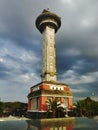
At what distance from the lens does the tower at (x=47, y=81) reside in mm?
52669

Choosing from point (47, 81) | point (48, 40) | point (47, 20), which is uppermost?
point (47, 20)

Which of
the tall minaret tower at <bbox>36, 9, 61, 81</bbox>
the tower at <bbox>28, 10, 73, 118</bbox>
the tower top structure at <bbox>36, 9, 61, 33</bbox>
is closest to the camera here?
the tower at <bbox>28, 10, 73, 118</bbox>

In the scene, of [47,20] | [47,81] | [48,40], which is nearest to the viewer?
[47,81]

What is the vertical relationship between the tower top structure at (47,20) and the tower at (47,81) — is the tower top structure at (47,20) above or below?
above

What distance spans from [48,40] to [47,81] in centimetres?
1838

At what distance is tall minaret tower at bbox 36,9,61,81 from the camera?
62844 millimetres

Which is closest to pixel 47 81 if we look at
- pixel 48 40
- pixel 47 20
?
pixel 48 40

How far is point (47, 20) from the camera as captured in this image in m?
69.7

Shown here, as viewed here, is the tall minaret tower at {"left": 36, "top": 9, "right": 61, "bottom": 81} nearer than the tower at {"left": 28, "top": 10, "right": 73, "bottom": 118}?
No

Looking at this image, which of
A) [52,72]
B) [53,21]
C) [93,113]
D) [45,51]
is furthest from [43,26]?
[93,113]

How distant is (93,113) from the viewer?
61.8 metres

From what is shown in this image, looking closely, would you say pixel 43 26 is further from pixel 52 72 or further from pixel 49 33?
pixel 52 72

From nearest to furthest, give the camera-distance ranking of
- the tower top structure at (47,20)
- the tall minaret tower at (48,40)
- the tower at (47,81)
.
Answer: the tower at (47,81), the tall minaret tower at (48,40), the tower top structure at (47,20)

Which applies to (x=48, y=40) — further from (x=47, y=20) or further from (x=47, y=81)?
(x=47, y=81)
